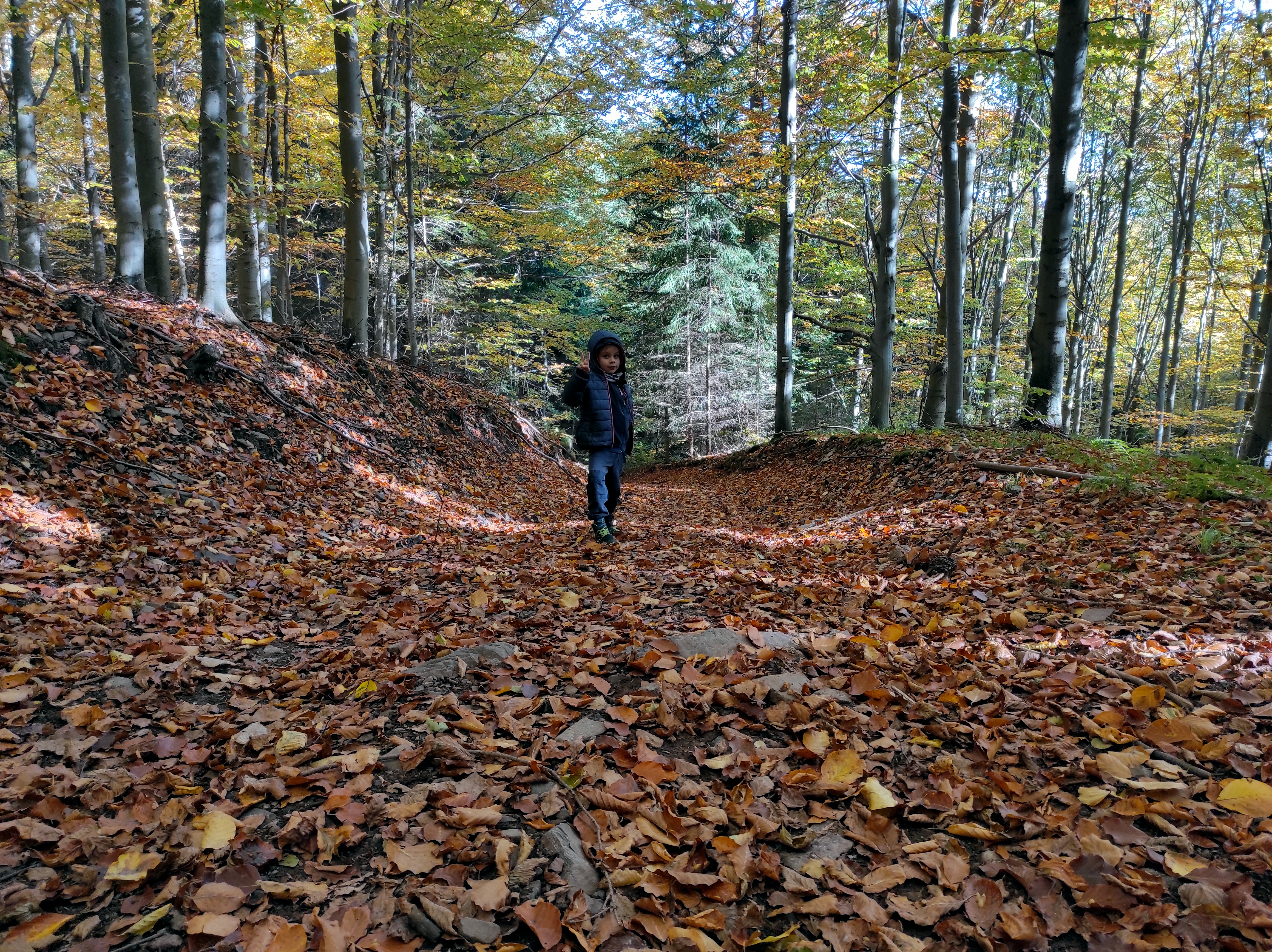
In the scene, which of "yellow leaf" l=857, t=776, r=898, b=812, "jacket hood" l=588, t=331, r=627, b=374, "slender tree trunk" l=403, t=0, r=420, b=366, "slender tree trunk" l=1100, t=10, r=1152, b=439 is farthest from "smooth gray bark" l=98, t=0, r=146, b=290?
"slender tree trunk" l=1100, t=10, r=1152, b=439

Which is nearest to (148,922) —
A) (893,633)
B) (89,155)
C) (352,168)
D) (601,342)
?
(893,633)

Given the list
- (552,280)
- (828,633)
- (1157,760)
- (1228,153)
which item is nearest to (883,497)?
(828,633)

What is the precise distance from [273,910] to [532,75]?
12.1 m

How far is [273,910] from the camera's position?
161 cm

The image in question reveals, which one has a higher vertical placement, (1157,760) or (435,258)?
(435,258)

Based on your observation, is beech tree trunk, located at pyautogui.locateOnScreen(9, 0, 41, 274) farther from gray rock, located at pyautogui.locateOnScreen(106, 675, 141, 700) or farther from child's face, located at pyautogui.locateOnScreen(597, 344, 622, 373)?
gray rock, located at pyautogui.locateOnScreen(106, 675, 141, 700)

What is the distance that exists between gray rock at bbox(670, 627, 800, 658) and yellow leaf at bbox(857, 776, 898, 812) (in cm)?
96

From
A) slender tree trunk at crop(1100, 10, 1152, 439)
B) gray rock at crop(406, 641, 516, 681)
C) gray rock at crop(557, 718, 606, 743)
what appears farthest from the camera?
slender tree trunk at crop(1100, 10, 1152, 439)

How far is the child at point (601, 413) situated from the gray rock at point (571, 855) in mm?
3948

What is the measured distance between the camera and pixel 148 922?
1528 mm

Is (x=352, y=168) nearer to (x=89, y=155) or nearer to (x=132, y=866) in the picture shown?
(x=132, y=866)

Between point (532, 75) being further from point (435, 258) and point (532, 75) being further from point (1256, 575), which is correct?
point (1256, 575)

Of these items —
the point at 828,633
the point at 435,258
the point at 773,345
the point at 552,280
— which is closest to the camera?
the point at 828,633

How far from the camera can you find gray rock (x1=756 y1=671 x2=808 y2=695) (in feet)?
8.64
